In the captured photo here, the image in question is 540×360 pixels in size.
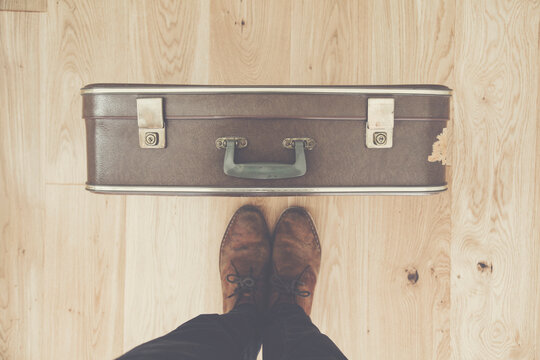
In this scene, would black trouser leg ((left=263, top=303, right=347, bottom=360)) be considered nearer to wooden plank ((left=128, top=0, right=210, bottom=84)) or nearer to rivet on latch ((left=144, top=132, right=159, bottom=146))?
rivet on latch ((left=144, top=132, right=159, bottom=146))

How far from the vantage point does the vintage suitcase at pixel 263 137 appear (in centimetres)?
59

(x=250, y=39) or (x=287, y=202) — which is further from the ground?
(x=250, y=39)

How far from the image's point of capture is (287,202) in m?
0.87

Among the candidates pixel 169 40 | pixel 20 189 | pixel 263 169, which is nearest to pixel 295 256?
pixel 263 169

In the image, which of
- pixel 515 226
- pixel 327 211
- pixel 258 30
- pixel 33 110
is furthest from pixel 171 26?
pixel 515 226

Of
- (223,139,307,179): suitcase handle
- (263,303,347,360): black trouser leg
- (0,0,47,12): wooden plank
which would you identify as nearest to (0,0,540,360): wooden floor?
(0,0,47,12): wooden plank

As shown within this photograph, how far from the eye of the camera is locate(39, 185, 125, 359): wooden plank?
86 centimetres

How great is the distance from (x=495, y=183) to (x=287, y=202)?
57 centimetres

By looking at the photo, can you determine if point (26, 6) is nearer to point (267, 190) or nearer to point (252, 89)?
point (252, 89)

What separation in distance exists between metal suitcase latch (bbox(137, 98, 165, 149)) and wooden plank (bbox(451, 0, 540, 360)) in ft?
2.51

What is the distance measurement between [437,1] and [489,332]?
0.92 metres

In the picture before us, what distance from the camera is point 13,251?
86 cm

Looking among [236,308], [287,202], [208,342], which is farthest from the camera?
[287,202]

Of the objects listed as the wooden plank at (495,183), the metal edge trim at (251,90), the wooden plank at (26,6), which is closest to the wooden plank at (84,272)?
the metal edge trim at (251,90)
